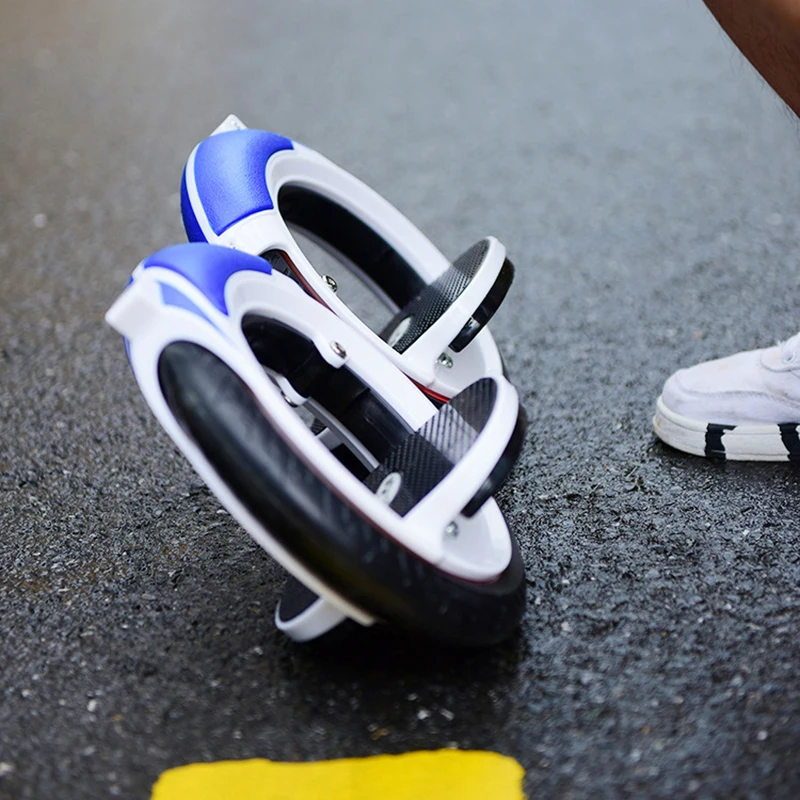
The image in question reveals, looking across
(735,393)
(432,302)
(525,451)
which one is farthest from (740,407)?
(432,302)

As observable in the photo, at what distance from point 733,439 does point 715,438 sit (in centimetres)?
2

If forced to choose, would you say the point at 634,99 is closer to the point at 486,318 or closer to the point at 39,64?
the point at 486,318

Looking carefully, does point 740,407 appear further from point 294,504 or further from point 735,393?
point 294,504

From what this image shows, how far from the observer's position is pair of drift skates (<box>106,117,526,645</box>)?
2.61ft

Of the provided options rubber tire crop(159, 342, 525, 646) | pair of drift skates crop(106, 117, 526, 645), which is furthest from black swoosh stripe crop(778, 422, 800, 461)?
rubber tire crop(159, 342, 525, 646)

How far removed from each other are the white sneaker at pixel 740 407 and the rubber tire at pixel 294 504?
0.52 m

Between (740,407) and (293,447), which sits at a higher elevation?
(293,447)

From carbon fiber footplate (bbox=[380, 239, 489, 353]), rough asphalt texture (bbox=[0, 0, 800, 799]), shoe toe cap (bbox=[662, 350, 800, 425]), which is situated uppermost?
carbon fiber footplate (bbox=[380, 239, 489, 353])

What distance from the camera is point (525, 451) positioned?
130 centimetres

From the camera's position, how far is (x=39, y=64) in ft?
9.91

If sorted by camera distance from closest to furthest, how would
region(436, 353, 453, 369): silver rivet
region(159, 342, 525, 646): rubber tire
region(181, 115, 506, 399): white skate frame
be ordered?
A: region(159, 342, 525, 646): rubber tire < region(181, 115, 506, 399): white skate frame < region(436, 353, 453, 369): silver rivet

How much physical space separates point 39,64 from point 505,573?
8.88 ft

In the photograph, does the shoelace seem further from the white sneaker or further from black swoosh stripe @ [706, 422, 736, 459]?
black swoosh stripe @ [706, 422, 736, 459]

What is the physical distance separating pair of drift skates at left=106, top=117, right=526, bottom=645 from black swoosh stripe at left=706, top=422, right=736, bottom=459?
272 millimetres
